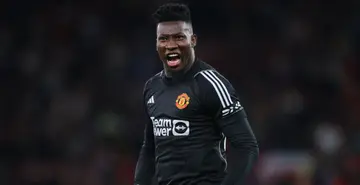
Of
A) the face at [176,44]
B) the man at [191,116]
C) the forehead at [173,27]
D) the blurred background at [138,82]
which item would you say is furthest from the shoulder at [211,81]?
the blurred background at [138,82]

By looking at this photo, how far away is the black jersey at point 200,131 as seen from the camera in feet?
16.2

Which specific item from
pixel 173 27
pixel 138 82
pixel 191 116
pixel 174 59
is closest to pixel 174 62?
pixel 174 59

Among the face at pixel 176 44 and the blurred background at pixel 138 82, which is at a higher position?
the face at pixel 176 44

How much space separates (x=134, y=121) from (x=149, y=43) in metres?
1.39

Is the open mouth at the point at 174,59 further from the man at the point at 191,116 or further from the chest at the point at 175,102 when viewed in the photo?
the chest at the point at 175,102

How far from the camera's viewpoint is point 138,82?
40.7 feet

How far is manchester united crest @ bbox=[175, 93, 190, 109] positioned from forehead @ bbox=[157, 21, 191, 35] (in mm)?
333

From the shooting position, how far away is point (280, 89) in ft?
40.9

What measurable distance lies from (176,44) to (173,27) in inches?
3.7

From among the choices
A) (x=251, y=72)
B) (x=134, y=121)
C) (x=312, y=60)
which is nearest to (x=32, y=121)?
(x=134, y=121)

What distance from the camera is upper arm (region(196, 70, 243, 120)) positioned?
494 centimetres

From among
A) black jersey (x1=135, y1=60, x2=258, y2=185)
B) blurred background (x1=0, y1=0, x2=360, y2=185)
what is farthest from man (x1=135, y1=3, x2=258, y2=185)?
blurred background (x1=0, y1=0, x2=360, y2=185)

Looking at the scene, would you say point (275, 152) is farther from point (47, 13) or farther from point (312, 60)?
point (47, 13)

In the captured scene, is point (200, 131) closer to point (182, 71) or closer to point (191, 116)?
point (191, 116)
